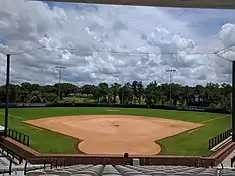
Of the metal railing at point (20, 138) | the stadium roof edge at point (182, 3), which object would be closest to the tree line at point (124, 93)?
the metal railing at point (20, 138)

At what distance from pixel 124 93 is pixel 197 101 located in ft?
89.3

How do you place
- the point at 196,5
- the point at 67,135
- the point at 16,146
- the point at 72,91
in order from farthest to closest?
1. the point at 72,91
2. the point at 67,135
3. the point at 16,146
4. the point at 196,5

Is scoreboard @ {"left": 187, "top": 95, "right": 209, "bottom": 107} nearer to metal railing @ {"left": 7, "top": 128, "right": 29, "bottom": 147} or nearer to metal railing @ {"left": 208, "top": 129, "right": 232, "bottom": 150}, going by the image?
metal railing @ {"left": 208, "top": 129, "right": 232, "bottom": 150}

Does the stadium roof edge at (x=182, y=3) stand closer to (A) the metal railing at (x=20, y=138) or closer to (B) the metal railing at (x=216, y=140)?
(B) the metal railing at (x=216, y=140)

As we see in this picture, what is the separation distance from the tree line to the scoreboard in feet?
3.95

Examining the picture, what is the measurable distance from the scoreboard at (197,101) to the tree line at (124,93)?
47.4 inches

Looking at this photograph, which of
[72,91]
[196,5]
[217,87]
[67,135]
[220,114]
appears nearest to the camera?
[196,5]

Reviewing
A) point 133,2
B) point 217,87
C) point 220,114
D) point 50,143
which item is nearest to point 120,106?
point 220,114

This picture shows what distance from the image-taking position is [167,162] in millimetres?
16562

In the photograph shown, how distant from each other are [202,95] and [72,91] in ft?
155

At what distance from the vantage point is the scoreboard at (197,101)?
76.8m

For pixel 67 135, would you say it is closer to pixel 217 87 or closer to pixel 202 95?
pixel 202 95

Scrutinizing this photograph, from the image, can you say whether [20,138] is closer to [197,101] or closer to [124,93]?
[197,101]

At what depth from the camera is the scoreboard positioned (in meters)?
76.8
